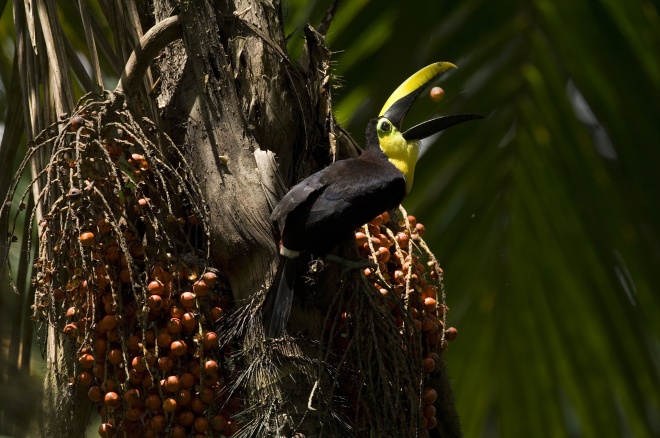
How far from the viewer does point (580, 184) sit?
301cm

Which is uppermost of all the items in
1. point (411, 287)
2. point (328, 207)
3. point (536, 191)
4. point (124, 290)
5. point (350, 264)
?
point (124, 290)

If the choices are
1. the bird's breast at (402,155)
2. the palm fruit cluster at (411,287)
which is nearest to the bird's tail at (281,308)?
the palm fruit cluster at (411,287)

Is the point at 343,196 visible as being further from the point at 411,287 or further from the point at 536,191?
the point at 536,191

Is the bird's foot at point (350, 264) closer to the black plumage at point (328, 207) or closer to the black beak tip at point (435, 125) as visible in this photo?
the black plumage at point (328, 207)

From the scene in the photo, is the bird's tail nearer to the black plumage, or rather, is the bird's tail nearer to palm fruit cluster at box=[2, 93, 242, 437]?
the black plumage

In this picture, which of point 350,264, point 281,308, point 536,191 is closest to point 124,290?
point 281,308

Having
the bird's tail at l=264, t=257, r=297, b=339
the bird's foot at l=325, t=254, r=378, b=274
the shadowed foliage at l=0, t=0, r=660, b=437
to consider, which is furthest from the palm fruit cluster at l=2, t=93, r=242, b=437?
the shadowed foliage at l=0, t=0, r=660, b=437

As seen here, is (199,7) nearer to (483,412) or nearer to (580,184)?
(580,184)

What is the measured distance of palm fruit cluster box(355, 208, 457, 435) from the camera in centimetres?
246

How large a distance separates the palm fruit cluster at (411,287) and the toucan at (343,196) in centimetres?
9

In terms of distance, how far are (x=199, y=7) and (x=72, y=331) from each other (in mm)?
909

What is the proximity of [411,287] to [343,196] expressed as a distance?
291 mm

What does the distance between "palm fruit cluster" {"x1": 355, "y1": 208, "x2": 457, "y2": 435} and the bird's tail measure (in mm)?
221

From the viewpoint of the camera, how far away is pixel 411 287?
8.20 ft
